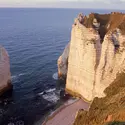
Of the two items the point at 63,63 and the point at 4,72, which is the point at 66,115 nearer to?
the point at 4,72

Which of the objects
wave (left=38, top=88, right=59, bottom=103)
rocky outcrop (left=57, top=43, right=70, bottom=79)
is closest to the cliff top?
rocky outcrop (left=57, top=43, right=70, bottom=79)

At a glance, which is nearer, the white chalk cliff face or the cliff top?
the white chalk cliff face

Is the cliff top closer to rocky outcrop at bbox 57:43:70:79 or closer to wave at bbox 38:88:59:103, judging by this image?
rocky outcrop at bbox 57:43:70:79

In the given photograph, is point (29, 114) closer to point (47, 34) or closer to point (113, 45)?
point (113, 45)

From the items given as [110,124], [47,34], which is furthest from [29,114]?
[47,34]

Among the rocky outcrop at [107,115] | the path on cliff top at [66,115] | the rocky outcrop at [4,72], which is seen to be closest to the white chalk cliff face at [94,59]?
the path on cliff top at [66,115]
